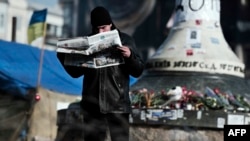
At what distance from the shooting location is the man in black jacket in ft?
16.1

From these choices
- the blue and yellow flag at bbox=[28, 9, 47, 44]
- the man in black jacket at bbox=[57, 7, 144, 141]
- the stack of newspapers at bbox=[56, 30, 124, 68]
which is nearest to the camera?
the stack of newspapers at bbox=[56, 30, 124, 68]

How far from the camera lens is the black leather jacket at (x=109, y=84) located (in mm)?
4922

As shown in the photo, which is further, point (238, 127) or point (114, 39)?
point (114, 39)

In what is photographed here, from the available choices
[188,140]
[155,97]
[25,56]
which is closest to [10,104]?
[155,97]

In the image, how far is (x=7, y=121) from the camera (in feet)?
26.2

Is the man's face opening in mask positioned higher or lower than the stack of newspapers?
higher

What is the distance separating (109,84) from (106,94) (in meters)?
0.08

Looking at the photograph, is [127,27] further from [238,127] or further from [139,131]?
[238,127]

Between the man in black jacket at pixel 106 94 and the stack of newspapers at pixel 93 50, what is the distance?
48 millimetres

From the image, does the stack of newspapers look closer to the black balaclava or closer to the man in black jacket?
the man in black jacket

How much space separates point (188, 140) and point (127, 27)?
181ft

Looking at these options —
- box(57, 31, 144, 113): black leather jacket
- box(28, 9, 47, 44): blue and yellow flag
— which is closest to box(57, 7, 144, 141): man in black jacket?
box(57, 31, 144, 113): black leather jacket

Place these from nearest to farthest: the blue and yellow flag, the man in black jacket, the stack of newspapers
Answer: the stack of newspapers < the man in black jacket < the blue and yellow flag

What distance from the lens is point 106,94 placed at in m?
4.94
